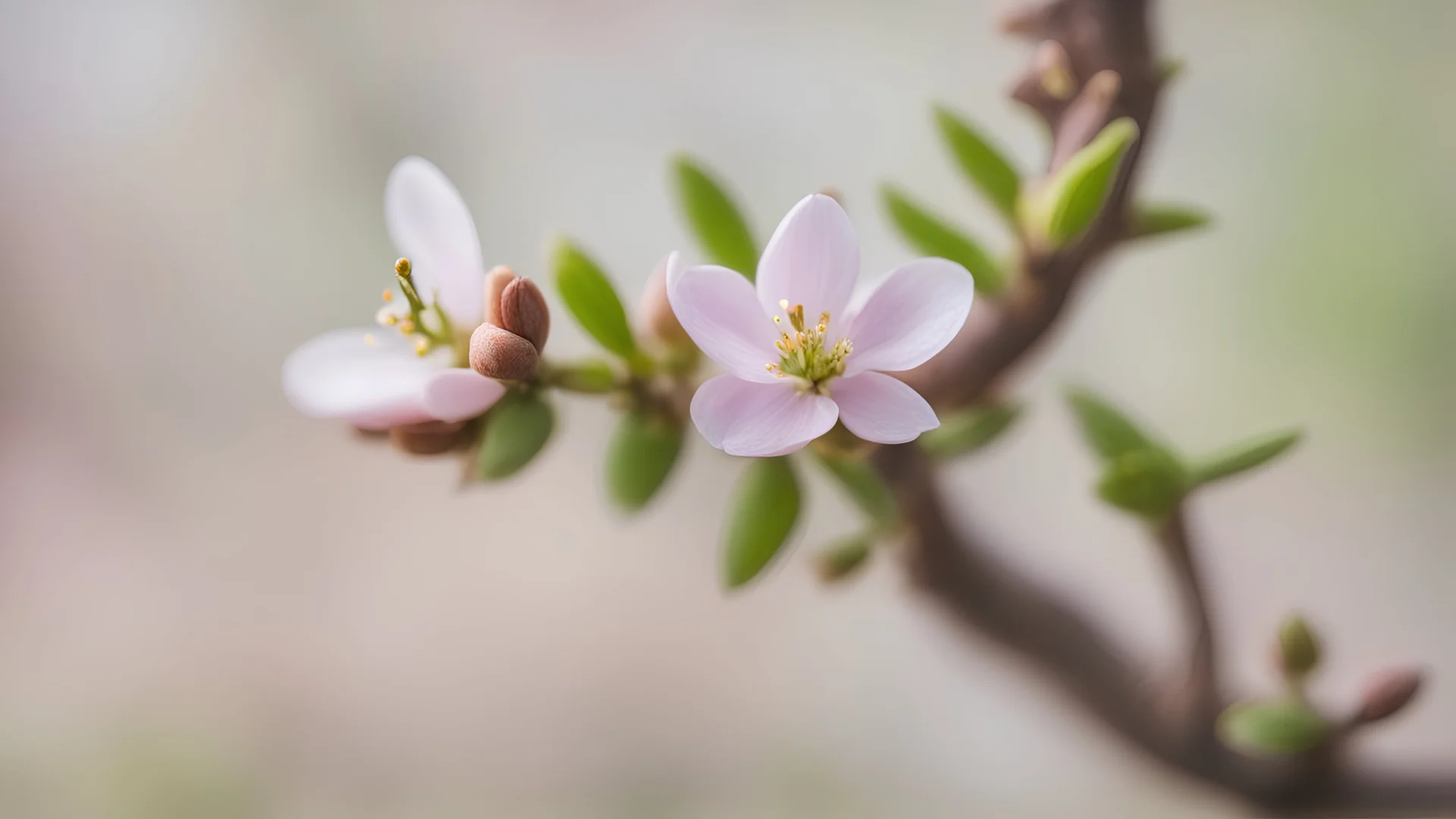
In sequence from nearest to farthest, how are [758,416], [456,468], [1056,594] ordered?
[758,416]
[1056,594]
[456,468]

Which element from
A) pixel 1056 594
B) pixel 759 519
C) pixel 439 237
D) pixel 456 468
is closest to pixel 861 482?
pixel 759 519

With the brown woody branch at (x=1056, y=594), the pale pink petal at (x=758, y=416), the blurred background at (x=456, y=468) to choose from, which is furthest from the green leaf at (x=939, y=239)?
the blurred background at (x=456, y=468)

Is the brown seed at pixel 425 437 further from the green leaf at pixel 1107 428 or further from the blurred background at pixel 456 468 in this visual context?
the blurred background at pixel 456 468

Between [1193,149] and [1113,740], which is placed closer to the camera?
[1113,740]

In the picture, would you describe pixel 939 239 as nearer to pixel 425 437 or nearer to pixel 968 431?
pixel 968 431

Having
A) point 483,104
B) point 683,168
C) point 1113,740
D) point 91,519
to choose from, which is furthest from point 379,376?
point 91,519

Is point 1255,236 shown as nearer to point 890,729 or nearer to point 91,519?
point 890,729

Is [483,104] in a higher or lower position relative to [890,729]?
higher

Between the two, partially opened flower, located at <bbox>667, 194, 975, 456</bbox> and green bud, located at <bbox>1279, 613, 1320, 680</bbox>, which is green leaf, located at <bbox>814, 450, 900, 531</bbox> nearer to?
partially opened flower, located at <bbox>667, 194, 975, 456</bbox>
